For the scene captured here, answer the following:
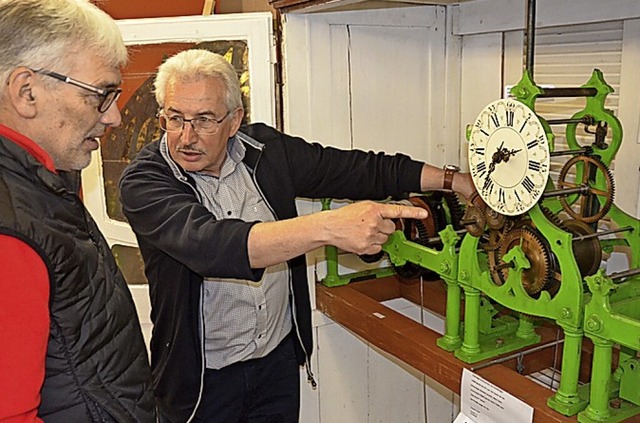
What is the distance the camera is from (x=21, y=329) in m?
0.80

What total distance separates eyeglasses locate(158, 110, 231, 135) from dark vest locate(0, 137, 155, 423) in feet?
1.49

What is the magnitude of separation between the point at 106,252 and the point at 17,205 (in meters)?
0.24

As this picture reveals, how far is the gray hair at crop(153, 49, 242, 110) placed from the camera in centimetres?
146

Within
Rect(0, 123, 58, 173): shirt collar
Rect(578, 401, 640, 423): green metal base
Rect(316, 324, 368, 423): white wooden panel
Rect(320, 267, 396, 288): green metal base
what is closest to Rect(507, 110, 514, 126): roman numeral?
Rect(578, 401, 640, 423): green metal base

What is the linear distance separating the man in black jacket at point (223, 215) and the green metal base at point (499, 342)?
0.33 metres

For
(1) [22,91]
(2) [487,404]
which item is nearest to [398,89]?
(2) [487,404]

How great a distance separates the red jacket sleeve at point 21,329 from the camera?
0.79m

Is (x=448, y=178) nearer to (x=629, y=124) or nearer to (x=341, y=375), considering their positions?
(x=629, y=124)

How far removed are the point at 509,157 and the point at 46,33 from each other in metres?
0.78

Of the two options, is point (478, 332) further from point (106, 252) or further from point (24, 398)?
point (24, 398)

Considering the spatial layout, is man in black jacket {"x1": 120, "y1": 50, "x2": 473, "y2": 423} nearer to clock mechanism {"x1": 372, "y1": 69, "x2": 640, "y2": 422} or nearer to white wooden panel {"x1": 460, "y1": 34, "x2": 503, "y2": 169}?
clock mechanism {"x1": 372, "y1": 69, "x2": 640, "y2": 422}

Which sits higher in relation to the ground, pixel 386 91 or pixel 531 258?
pixel 386 91

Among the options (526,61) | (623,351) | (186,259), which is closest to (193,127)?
(186,259)

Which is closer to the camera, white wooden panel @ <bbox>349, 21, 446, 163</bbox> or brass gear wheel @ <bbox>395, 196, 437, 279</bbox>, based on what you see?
brass gear wheel @ <bbox>395, 196, 437, 279</bbox>
